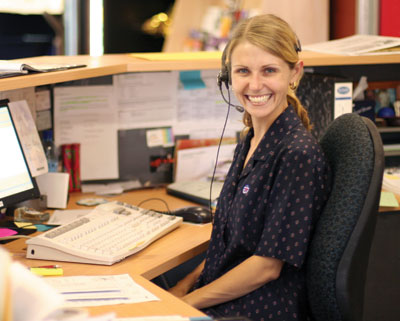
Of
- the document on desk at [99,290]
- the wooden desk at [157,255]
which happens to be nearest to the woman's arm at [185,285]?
the wooden desk at [157,255]

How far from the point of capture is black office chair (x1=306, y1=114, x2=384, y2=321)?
1479 mm

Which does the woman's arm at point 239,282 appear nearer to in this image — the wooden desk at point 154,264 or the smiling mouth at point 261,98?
the wooden desk at point 154,264

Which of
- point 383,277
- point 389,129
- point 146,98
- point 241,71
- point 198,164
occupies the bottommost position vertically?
point 383,277

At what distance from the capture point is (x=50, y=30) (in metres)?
5.44

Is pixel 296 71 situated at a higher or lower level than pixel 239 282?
higher

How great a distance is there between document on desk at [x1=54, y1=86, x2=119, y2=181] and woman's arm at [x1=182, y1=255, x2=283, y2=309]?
86 cm

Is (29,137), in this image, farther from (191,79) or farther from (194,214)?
(191,79)

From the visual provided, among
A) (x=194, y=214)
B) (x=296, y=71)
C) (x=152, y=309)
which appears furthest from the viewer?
(x=194, y=214)

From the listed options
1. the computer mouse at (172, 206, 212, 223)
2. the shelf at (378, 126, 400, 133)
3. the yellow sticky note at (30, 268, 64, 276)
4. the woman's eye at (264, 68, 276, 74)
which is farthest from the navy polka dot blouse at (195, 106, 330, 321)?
the shelf at (378, 126, 400, 133)

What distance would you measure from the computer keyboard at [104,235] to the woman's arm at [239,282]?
0.21 m

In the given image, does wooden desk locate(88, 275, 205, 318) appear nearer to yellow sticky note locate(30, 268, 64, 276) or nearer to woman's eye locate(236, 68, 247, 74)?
yellow sticky note locate(30, 268, 64, 276)

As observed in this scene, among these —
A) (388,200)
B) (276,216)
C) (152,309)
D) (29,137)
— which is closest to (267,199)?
(276,216)

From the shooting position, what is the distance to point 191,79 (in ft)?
8.22

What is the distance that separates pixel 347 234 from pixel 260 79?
0.44 m
